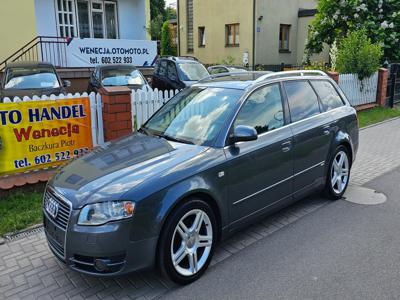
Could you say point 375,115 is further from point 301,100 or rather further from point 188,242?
point 188,242

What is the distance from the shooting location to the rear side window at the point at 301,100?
15.3 feet

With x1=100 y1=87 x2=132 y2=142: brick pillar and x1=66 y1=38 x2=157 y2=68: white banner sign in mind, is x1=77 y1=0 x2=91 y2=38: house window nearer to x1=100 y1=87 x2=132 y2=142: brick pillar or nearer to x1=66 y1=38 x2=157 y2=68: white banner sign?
x1=66 y1=38 x2=157 y2=68: white banner sign

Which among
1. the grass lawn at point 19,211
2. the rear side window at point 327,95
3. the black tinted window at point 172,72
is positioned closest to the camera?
the grass lawn at point 19,211

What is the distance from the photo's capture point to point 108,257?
118 inches

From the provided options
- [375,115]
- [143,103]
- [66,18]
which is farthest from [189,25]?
[143,103]

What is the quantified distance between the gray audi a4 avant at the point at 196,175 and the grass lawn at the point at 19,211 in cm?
135

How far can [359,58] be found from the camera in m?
13.0

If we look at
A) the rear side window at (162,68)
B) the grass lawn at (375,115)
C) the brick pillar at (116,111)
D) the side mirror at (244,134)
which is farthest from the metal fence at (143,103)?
the grass lawn at (375,115)

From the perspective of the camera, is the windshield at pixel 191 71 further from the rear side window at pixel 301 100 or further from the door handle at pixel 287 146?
the door handle at pixel 287 146

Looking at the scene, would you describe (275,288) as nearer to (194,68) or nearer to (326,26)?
(194,68)

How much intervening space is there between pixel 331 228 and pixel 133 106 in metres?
4.04

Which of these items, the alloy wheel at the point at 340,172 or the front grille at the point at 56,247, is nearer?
the front grille at the point at 56,247

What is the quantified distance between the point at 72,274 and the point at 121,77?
29.2 ft

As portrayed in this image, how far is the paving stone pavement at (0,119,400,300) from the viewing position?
332cm
